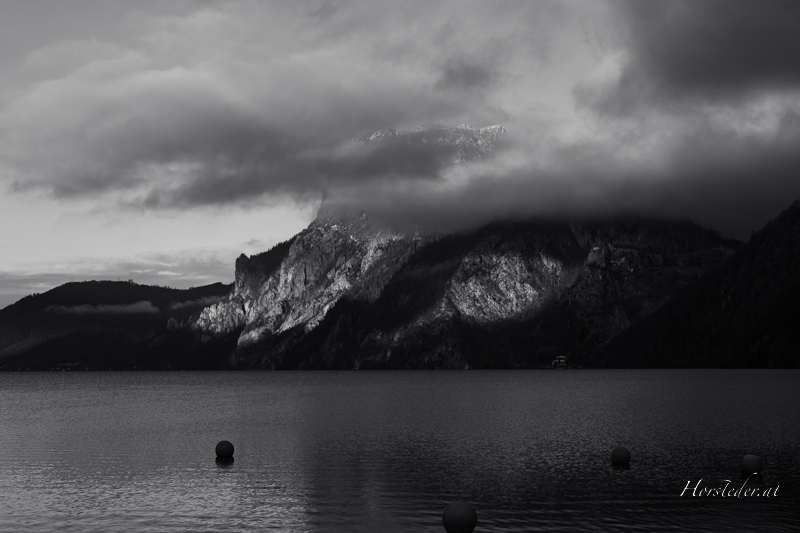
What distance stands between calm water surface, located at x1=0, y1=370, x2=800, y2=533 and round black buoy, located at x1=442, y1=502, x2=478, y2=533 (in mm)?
3139

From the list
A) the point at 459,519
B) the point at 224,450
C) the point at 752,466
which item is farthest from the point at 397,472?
the point at 752,466

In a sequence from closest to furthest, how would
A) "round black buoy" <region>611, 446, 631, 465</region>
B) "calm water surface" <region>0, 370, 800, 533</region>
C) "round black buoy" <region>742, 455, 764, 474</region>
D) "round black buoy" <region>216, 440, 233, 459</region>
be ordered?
"calm water surface" <region>0, 370, 800, 533</region> < "round black buoy" <region>742, 455, 764, 474</region> < "round black buoy" <region>611, 446, 631, 465</region> < "round black buoy" <region>216, 440, 233, 459</region>

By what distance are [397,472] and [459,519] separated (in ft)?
85.1

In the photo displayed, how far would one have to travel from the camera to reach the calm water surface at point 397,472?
167 feet

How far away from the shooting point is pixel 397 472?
69.9 metres

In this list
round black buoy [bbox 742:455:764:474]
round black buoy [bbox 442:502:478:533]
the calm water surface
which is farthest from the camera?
round black buoy [bbox 742:455:764:474]

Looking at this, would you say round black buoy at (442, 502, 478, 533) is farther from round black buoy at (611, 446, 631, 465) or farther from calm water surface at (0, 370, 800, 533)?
round black buoy at (611, 446, 631, 465)

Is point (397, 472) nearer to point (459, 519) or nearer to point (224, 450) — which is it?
point (224, 450)

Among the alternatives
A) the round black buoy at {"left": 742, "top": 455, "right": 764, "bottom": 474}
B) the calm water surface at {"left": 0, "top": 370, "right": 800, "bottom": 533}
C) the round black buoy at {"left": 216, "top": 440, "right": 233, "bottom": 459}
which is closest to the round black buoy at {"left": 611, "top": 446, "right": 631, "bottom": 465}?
the calm water surface at {"left": 0, "top": 370, "right": 800, "bottom": 533}

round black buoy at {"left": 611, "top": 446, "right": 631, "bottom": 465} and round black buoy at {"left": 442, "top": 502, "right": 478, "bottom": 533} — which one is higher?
round black buoy at {"left": 442, "top": 502, "right": 478, "bottom": 533}

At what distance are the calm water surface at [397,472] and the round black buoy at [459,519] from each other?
10.3ft

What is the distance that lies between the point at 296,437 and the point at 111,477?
35.6m

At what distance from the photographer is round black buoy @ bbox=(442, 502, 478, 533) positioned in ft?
146

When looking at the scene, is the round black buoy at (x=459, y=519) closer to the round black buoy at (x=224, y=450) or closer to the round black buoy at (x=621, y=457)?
the round black buoy at (x=621, y=457)
